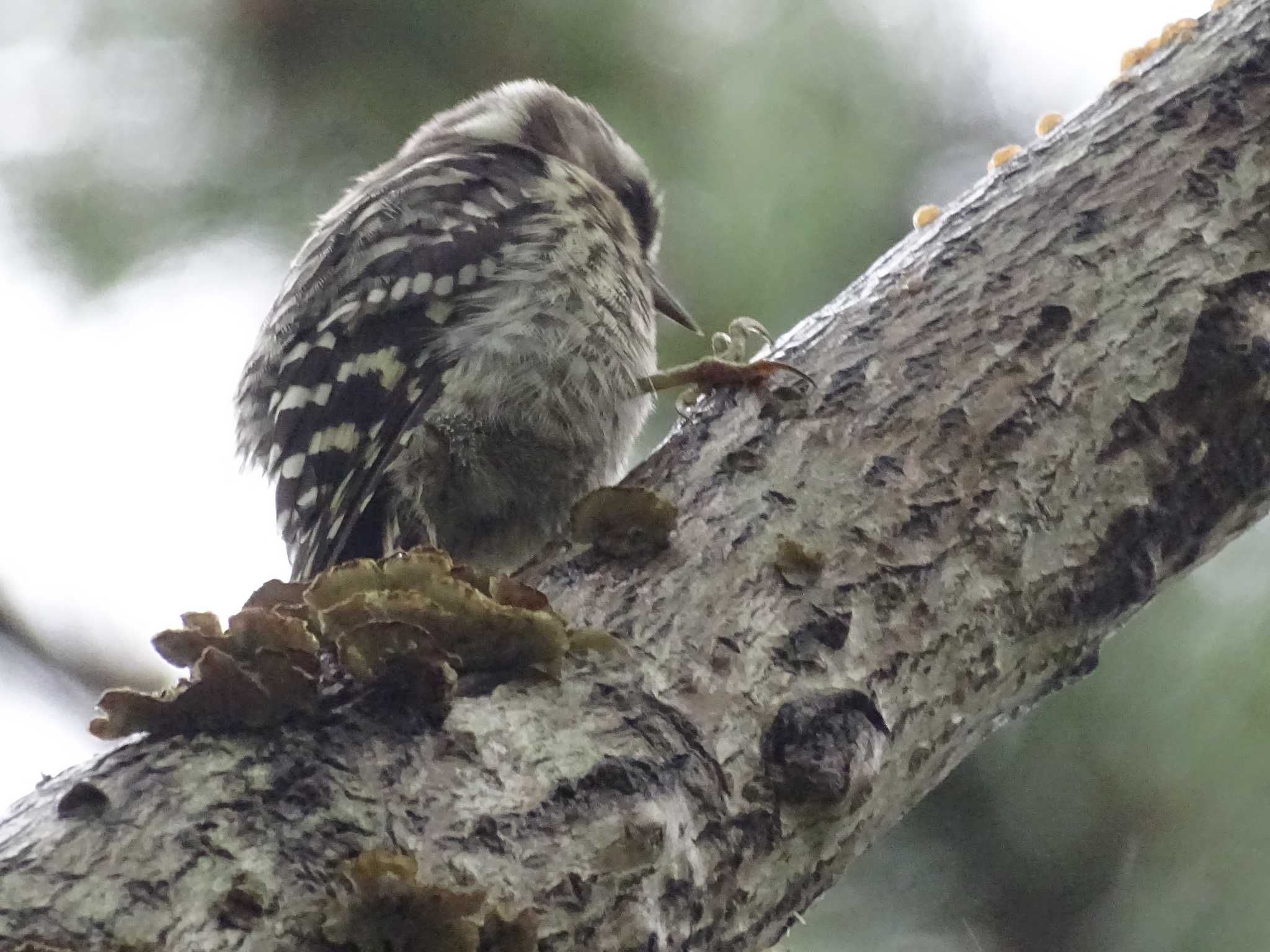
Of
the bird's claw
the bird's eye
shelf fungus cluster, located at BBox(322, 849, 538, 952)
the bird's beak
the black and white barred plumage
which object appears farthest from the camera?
the bird's eye

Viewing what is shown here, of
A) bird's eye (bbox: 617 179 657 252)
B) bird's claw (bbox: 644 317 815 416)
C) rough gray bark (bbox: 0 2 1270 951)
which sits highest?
bird's eye (bbox: 617 179 657 252)

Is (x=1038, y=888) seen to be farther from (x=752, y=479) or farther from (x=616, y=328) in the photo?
(x=616, y=328)

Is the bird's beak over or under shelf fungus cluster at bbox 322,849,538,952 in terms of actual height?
over

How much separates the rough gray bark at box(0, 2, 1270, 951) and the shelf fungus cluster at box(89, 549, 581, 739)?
26mm

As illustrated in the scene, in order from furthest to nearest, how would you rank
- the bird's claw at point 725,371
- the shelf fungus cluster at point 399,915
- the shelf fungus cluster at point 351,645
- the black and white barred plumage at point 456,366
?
the black and white barred plumage at point 456,366 → the bird's claw at point 725,371 → the shelf fungus cluster at point 351,645 → the shelf fungus cluster at point 399,915

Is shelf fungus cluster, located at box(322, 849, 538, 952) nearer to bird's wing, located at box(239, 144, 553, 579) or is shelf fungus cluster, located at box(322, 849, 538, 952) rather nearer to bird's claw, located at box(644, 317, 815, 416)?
bird's claw, located at box(644, 317, 815, 416)

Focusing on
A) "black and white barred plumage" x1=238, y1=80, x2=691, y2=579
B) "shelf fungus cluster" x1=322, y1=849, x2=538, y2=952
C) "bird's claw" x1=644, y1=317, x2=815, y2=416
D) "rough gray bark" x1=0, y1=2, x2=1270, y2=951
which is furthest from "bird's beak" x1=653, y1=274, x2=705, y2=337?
"shelf fungus cluster" x1=322, y1=849, x2=538, y2=952

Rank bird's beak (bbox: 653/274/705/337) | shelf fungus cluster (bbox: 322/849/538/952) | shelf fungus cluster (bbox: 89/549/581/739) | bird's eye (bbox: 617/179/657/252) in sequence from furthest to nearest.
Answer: bird's eye (bbox: 617/179/657/252)
bird's beak (bbox: 653/274/705/337)
shelf fungus cluster (bbox: 89/549/581/739)
shelf fungus cluster (bbox: 322/849/538/952)

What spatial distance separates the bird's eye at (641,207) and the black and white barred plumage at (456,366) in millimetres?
206

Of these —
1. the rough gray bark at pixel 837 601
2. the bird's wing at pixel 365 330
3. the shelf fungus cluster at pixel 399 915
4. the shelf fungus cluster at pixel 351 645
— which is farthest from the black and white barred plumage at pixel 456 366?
the shelf fungus cluster at pixel 399 915

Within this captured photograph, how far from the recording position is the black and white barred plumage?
212cm

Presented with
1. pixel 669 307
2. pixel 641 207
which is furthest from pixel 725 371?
pixel 641 207

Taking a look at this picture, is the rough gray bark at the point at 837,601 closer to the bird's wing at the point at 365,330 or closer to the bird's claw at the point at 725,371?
the bird's claw at the point at 725,371

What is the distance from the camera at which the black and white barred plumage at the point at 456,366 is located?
2.12 metres
